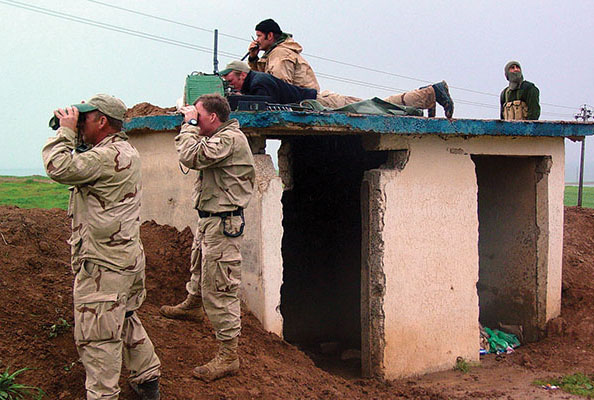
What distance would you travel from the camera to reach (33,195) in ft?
41.3

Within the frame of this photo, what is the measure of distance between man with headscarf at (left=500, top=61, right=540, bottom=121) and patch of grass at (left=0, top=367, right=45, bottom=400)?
7.12 meters

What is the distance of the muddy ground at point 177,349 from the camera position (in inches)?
167

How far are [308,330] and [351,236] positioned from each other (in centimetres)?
138

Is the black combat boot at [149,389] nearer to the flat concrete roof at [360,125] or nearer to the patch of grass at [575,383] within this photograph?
the flat concrete roof at [360,125]

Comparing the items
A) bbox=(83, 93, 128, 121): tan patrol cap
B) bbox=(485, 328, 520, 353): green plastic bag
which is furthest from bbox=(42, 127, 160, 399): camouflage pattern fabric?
bbox=(485, 328, 520, 353): green plastic bag

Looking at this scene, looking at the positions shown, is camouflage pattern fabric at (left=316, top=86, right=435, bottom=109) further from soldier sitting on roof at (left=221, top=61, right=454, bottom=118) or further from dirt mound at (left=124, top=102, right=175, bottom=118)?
dirt mound at (left=124, top=102, right=175, bottom=118)

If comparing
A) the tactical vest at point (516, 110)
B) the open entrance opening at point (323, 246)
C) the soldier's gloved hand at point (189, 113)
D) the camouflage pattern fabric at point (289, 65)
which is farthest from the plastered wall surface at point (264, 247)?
the tactical vest at point (516, 110)

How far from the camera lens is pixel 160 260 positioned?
19.9 feet

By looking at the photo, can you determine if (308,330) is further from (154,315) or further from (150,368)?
(150,368)

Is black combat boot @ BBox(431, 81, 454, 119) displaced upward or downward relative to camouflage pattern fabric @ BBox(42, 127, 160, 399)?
upward

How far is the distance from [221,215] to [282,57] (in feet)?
9.96

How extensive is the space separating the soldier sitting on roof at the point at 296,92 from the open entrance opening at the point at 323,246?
2.99 feet

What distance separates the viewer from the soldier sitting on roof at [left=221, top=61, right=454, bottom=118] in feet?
19.4

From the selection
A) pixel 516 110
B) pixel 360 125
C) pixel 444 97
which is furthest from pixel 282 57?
pixel 516 110
